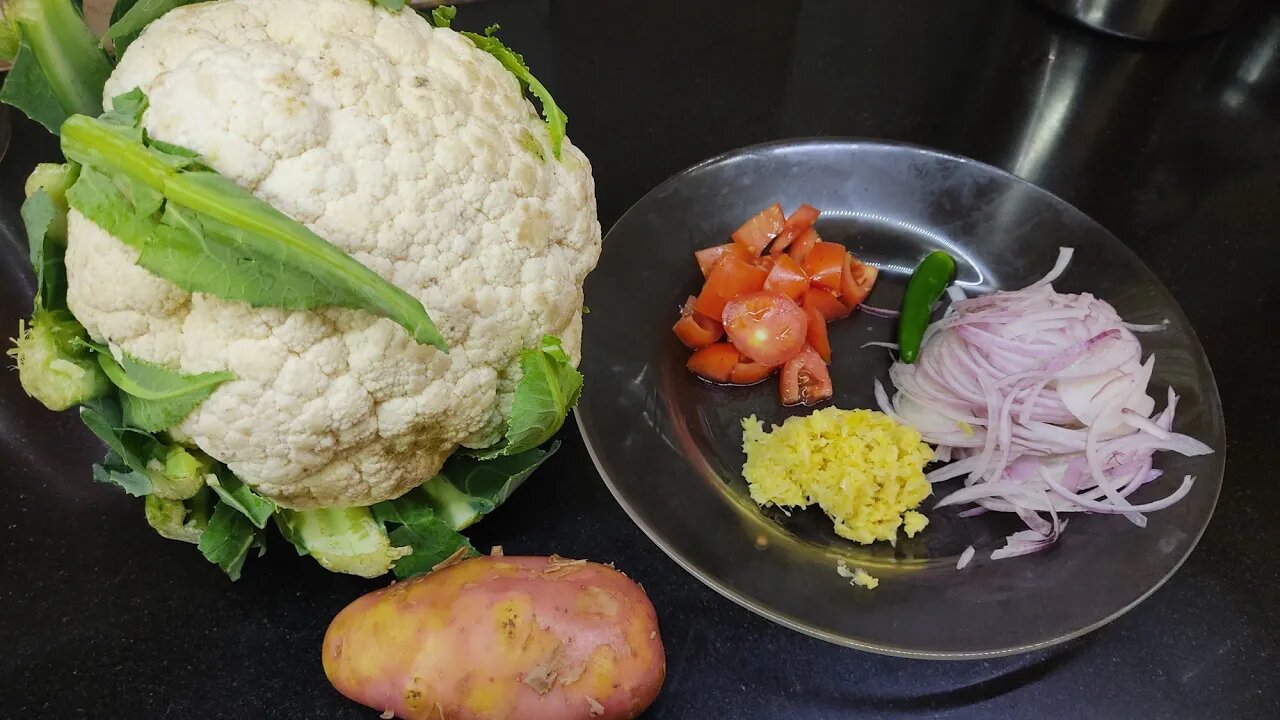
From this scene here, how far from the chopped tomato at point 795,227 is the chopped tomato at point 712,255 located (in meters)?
0.04

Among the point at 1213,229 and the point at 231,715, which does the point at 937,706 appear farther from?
the point at 1213,229

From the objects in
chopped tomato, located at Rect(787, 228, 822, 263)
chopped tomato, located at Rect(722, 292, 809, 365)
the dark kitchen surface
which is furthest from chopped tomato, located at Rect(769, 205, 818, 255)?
the dark kitchen surface

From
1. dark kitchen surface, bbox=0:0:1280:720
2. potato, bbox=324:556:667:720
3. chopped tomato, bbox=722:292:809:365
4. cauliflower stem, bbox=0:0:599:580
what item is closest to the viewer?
cauliflower stem, bbox=0:0:599:580

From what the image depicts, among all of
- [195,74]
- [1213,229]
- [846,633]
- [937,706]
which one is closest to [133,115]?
[195,74]

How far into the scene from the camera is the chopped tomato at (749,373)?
98 cm

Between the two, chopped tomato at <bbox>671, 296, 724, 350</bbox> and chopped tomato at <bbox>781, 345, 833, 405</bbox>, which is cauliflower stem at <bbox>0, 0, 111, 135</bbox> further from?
chopped tomato at <bbox>781, 345, 833, 405</bbox>

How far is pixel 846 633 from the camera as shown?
2.46 feet

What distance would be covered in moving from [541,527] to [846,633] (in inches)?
12.1

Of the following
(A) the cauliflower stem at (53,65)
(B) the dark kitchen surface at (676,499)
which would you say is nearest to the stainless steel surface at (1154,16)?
(B) the dark kitchen surface at (676,499)

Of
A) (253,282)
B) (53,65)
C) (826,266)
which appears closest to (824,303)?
(826,266)

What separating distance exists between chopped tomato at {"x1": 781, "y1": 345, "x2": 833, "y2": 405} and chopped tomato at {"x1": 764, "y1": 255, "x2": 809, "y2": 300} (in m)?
0.07

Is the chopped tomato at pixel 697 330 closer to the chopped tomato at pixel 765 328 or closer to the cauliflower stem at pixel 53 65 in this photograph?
the chopped tomato at pixel 765 328

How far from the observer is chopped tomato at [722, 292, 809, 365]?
967mm

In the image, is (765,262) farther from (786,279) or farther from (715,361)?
(715,361)
